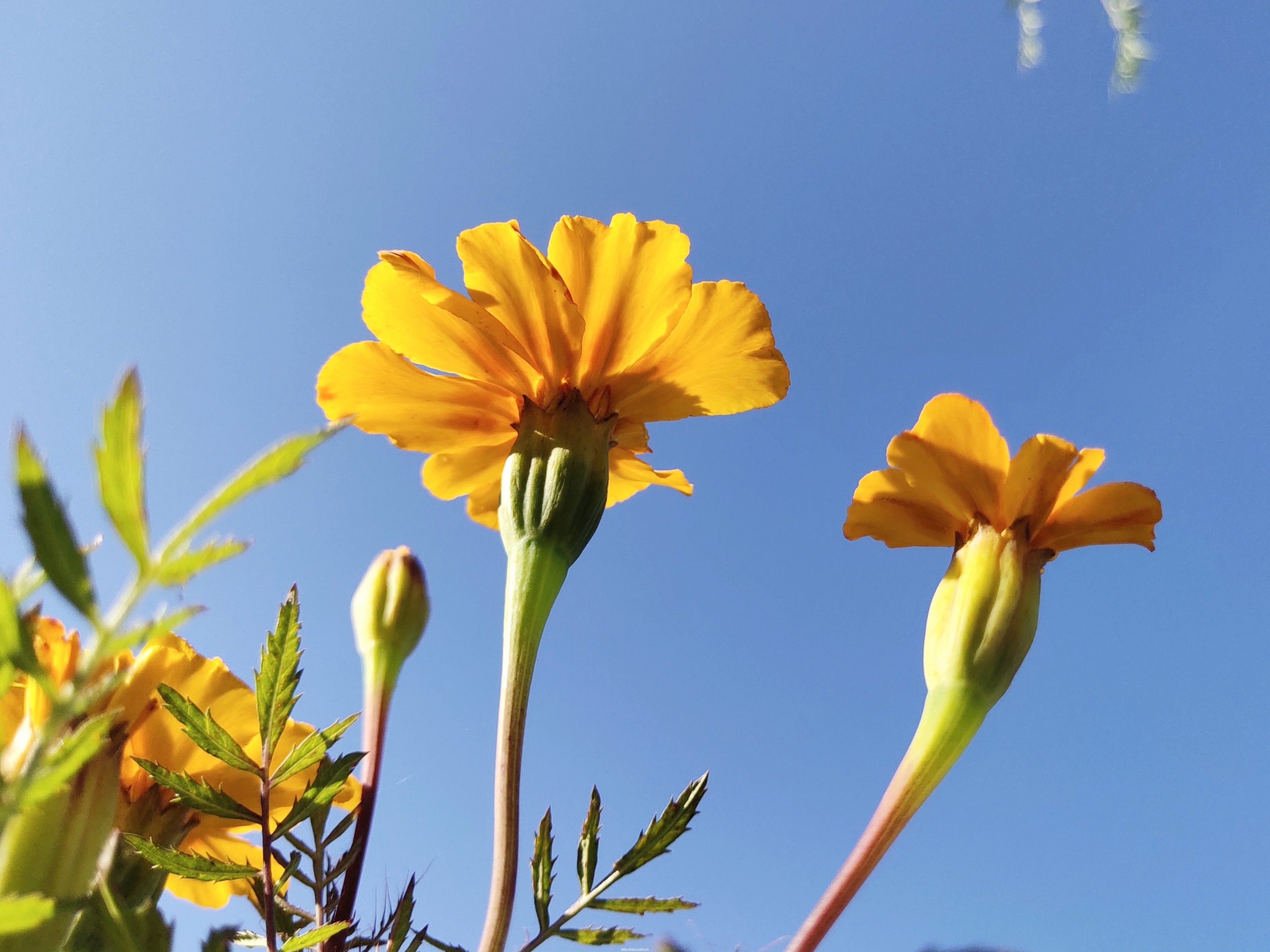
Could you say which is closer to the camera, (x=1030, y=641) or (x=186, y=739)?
(x=186, y=739)

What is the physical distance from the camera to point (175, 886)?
A: 748 mm

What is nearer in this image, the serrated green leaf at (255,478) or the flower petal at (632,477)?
the serrated green leaf at (255,478)

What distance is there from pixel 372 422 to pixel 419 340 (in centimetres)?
9

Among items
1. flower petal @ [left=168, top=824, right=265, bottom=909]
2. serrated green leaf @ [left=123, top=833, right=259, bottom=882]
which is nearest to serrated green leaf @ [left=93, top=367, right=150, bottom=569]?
serrated green leaf @ [left=123, top=833, right=259, bottom=882]

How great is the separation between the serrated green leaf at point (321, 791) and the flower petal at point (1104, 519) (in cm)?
69

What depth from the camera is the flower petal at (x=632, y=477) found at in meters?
0.96

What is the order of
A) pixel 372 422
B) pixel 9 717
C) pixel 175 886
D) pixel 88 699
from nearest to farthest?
pixel 88 699 < pixel 9 717 < pixel 175 886 < pixel 372 422

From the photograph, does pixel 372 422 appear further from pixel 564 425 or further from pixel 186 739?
pixel 186 739

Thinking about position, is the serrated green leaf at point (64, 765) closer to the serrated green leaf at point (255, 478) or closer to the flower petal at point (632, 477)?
the serrated green leaf at point (255, 478)

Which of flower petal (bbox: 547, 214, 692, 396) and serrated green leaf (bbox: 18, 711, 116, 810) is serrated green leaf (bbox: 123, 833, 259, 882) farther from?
flower petal (bbox: 547, 214, 692, 396)

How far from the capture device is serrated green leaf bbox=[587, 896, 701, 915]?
579 mm

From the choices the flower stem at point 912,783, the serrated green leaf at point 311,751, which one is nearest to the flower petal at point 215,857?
the serrated green leaf at point 311,751

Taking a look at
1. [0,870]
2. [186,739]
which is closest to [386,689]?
[186,739]

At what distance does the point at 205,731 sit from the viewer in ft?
1.70
